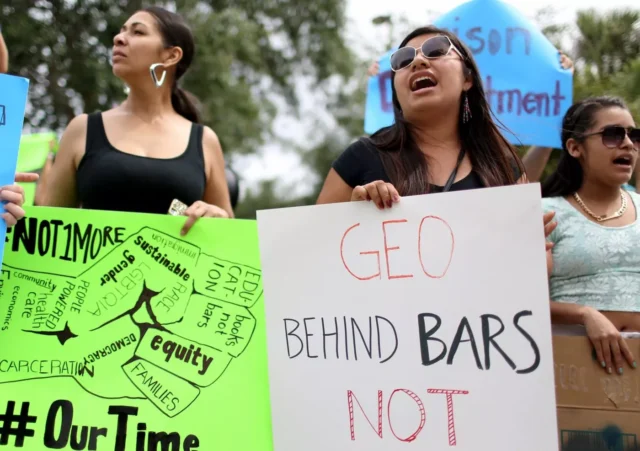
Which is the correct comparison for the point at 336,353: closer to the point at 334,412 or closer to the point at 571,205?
the point at 334,412

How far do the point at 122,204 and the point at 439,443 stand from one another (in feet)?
4.30

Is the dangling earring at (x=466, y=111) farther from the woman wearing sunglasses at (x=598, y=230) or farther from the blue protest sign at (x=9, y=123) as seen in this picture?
the blue protest sign at (x=9, y=123)

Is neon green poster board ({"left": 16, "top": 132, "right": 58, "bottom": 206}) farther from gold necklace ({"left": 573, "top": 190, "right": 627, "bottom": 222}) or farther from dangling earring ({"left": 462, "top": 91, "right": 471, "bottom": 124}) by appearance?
gold necklace ({"left": 573, "top": 190, "right": 627, "bottom": 222})

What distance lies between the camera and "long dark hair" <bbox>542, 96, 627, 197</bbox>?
2.62m

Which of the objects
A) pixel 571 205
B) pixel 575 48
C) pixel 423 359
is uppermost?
pixel 575 48

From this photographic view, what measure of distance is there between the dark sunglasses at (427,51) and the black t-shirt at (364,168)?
26cm

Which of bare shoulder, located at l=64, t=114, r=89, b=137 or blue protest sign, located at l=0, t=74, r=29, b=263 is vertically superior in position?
bare shoulder, located at l=64, t=114, r=89, b=137

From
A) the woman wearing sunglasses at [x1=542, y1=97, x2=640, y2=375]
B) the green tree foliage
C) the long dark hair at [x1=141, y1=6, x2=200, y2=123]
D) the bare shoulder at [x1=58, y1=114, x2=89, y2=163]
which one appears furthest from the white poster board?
the green tree foliage

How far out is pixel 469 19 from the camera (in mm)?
4016

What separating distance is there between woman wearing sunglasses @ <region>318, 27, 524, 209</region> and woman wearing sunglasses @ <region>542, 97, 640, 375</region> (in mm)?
426

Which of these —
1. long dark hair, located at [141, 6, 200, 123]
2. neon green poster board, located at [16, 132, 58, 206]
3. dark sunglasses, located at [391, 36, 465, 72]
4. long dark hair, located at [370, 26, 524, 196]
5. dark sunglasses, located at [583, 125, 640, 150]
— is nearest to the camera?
long dark hair, located at [370, 26, 524, 196]

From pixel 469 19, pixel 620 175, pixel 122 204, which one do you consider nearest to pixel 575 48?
pixel 469 19

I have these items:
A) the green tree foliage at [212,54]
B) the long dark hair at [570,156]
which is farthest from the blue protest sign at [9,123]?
the green tree foliage at [212,54]

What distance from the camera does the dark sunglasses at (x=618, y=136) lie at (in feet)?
8.43
